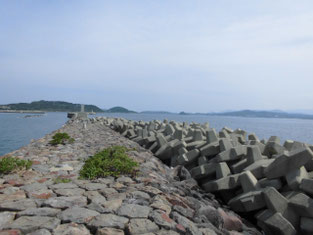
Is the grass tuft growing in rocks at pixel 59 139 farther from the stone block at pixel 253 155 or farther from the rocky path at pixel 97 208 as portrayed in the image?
the stone block at pixel 253 155

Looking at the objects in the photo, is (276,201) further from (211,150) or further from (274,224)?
(211,150)

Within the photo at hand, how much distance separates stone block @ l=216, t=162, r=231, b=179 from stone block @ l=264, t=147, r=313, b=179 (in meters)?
0.97

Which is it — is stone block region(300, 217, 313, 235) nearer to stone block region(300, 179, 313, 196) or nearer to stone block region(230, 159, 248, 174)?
stone block region(300, 179, 313, 196)

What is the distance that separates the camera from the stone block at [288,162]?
16.1 feet

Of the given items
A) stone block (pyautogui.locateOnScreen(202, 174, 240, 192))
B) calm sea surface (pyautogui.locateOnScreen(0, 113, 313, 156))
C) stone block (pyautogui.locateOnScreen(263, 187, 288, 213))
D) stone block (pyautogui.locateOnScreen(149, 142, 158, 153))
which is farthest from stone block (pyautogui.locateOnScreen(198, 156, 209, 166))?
calm sea surface (pyautogui.locateOnScreen(0, 113, 313, 156))

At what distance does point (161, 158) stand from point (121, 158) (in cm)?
332

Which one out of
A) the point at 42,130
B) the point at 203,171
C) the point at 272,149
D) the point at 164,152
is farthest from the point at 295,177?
the point at 42,130

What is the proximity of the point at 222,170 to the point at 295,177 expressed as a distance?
159 centimetres

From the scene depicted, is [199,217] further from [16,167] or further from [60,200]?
[16,167]

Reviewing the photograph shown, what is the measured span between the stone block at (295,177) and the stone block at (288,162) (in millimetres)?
74

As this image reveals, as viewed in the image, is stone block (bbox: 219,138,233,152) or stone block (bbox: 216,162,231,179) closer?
stone block (bbox: 216,162,231,179)

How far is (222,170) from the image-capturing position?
611cm

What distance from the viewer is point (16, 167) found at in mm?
5145

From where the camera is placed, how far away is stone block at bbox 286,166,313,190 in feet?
15.7
